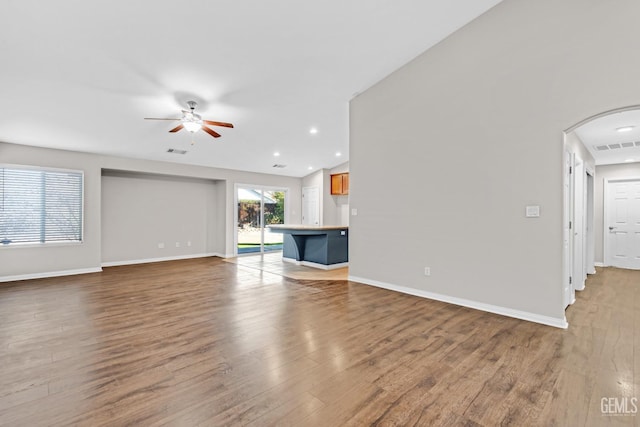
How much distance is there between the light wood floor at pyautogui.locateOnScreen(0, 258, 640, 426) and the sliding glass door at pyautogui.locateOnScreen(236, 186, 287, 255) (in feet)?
14.3

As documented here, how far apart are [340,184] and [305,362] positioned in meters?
7.10

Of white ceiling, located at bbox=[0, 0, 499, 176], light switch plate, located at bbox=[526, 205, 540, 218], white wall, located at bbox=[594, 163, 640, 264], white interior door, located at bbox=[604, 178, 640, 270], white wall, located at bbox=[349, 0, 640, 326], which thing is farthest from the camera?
white wall, located at bbox=[594, 163, 640, 264]

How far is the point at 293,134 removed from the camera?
20.6 feet

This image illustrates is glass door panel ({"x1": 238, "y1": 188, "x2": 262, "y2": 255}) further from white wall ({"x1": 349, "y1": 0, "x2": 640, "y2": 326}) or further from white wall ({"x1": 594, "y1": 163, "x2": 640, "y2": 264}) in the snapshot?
white wall ({"x1": 594, "y1": 163, "x2": 640, "y2": 264})

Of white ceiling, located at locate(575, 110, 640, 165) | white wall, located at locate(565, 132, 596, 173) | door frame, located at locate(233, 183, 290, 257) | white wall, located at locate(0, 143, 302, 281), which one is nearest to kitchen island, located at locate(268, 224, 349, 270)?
door frame, located at locate(233, 183, 290, 257)

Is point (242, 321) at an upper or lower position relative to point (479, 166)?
lower

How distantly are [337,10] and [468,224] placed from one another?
308 cm

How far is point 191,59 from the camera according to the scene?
3506mm

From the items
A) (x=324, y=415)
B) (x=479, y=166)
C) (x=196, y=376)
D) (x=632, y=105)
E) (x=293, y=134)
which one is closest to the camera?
(x=324, y=415)

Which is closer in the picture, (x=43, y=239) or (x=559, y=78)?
(x=559, y=78)

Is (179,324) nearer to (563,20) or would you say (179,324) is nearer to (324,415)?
(324,415)

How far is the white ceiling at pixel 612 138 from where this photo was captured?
12.5ft

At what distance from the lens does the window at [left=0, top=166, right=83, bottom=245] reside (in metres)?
5.25

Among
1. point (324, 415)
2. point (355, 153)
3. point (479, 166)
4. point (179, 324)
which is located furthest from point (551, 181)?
point (179, 324)
